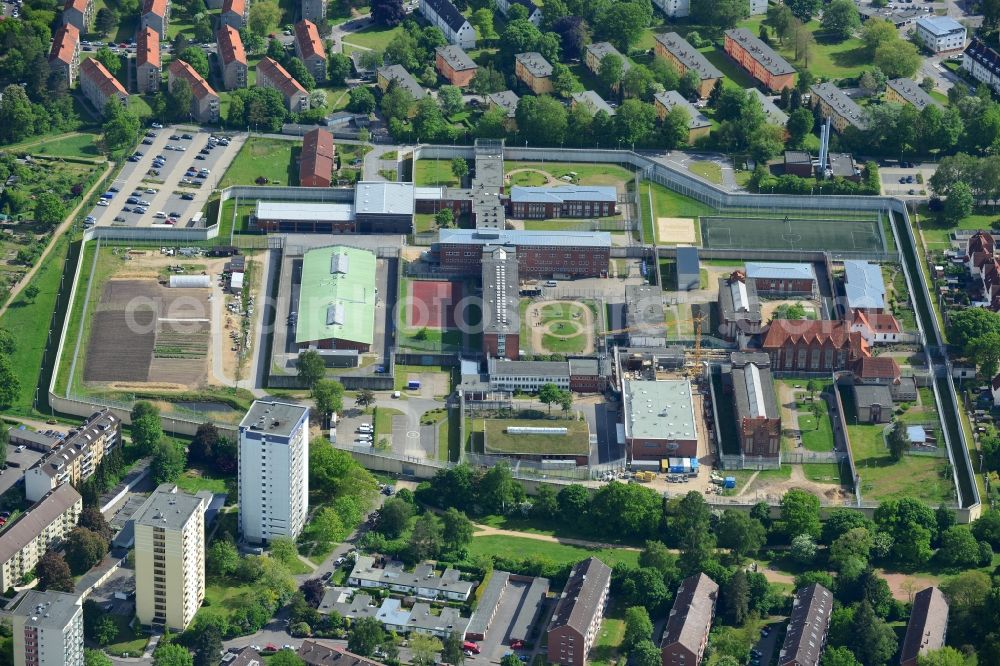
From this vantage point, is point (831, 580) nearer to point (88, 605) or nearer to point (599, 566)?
point (599, 566)

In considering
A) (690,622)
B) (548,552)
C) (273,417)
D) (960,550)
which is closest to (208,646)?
(273,417)

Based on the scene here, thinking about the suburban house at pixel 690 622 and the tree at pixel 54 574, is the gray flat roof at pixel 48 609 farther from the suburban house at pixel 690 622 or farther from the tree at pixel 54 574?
the suburban house at pixel 690 622

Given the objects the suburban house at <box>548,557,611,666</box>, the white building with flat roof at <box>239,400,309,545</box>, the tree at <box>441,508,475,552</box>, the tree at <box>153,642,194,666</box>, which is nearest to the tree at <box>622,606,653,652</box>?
the suburban house at <box>548,557,611,666</box>

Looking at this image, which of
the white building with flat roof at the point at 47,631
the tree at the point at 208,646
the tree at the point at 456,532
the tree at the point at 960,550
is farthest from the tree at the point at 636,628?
the white building with flat roof at the point at 47,631

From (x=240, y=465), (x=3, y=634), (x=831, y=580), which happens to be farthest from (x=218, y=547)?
(x=831, y=580)

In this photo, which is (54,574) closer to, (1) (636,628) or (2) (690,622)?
(1) (636,628)

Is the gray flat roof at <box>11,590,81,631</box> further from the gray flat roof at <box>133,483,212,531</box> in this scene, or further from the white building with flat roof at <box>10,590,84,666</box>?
the gray flat roof at <box>133,483,212,531</box>
